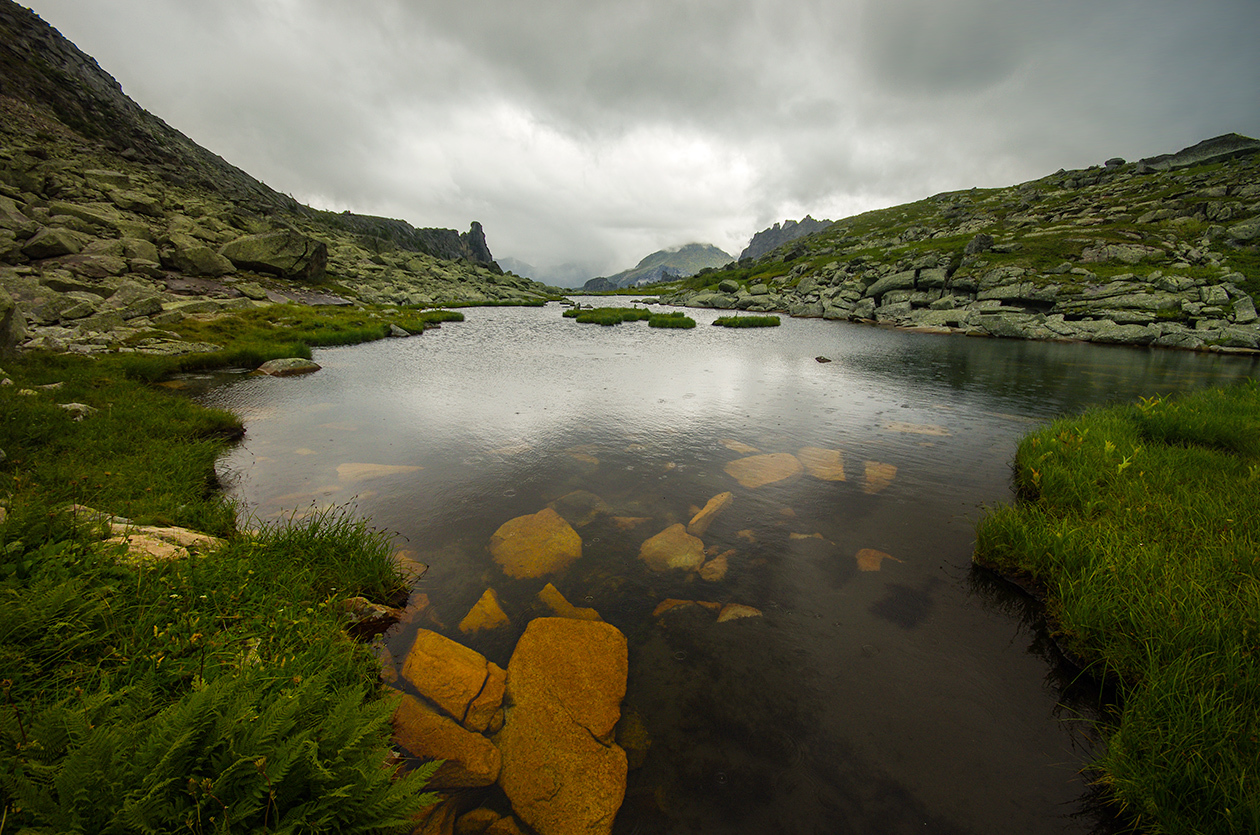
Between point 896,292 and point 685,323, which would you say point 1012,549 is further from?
point 896,292

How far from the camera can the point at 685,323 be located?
4634cm

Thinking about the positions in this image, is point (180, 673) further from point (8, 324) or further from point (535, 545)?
point (8, 324)

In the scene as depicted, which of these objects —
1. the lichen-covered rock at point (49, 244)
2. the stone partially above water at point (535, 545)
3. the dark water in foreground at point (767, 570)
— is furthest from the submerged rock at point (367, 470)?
the lichen-covered rock at point (49, 244)

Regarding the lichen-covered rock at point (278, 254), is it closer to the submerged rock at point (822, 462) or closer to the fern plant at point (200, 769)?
the submerged rock at point (822, 462)

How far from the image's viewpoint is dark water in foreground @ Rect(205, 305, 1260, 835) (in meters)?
4.19

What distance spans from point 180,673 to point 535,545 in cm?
465

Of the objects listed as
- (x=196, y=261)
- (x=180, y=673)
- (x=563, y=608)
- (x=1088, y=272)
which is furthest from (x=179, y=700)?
(x=1088, y=272)

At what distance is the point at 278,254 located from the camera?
4800 centimetres

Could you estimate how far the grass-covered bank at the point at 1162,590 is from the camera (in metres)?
3.52

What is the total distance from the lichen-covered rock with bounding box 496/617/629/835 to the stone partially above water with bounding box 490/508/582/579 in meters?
1.25

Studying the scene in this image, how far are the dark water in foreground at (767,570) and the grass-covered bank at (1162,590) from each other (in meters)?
0.58

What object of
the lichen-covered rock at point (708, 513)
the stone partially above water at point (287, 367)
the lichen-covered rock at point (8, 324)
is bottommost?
the lichen-covered rock at point (708, 513)

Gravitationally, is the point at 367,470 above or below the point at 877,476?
above

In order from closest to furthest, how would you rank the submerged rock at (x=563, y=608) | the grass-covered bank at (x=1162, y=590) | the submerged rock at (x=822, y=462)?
the grass-covered bank at (x=1162, y=590), the submerged rock at (x=563, y=608), the submerged rock at (x=822, y=462)
